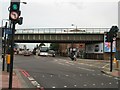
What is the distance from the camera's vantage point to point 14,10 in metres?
12.1

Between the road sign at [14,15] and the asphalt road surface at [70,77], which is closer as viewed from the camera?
the road sign at [14,15]

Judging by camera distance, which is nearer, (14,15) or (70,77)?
(14,15)

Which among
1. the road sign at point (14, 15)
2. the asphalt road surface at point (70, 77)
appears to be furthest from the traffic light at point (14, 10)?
the asphalt road surface at point (70, 77)

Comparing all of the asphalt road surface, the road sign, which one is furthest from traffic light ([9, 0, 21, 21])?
the asphalt road surface

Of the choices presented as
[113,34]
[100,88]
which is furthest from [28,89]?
[113,34]

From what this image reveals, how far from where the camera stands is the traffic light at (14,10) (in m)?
12.1

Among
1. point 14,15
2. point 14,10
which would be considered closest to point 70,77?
point 14,15

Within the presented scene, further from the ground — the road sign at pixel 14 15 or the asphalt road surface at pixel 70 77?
the road sign at pixel 14 15

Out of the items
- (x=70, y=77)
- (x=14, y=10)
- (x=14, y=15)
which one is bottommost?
(x=70, y=77)

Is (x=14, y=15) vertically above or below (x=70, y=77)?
above

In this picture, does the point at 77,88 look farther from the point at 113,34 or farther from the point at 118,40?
the point at 118,40

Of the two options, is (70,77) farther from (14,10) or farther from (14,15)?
(14,10)

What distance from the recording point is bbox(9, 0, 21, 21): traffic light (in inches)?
478

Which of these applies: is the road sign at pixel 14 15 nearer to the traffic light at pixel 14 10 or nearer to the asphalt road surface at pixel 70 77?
the traffic light at pixel 14 10
